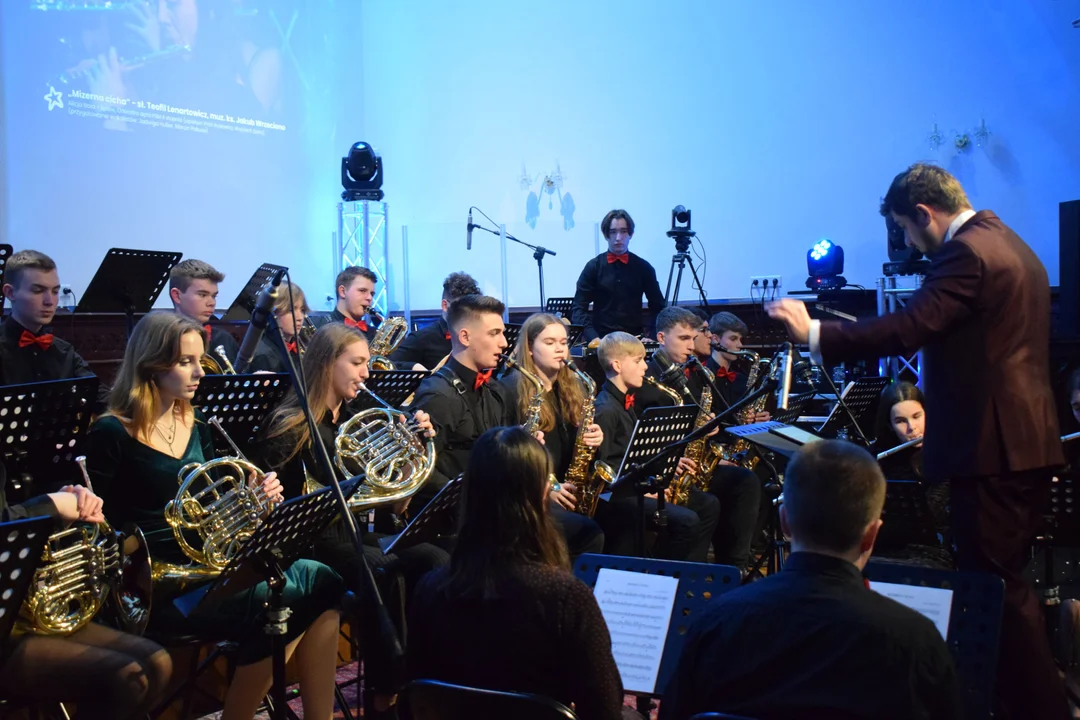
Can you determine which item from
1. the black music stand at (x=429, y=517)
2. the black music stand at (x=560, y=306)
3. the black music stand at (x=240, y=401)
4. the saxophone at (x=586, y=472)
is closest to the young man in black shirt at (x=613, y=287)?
the black music stand at (x=560, y=306)

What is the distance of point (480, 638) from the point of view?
87.7 inches

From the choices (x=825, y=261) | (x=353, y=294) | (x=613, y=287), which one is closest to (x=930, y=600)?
(x=353, y=294)

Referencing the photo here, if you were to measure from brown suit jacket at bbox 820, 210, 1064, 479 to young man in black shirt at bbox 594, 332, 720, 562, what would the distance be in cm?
195

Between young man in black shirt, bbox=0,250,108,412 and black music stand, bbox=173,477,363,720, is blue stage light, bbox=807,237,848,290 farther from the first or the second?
black music stand, bbox=173,477,363,720

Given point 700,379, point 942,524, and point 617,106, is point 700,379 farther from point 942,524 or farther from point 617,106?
point 617,106

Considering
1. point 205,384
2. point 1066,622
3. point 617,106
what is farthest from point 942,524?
point 617,106

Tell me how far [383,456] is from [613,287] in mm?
4342

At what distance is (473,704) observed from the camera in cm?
196

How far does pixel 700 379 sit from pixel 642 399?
0.57 m

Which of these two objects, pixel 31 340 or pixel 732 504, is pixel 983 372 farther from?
pixel 31 340

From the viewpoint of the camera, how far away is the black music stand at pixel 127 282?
5.34 m

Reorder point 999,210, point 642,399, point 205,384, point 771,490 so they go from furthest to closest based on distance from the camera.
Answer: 1. point 999,210
2. point 642,399
3. point 771,490
4. point 205,384

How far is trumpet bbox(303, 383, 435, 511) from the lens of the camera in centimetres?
378

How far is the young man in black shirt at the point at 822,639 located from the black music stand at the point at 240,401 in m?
2.15
